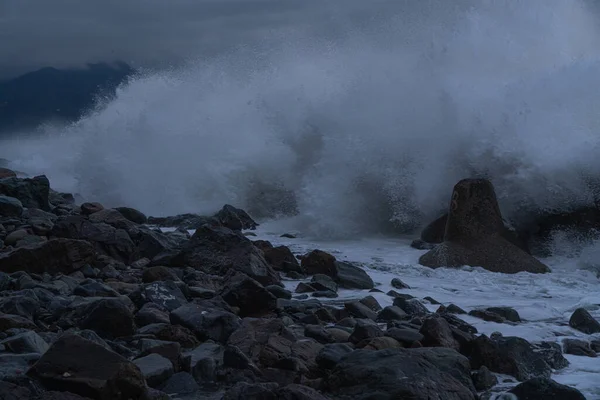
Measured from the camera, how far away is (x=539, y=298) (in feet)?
22.1

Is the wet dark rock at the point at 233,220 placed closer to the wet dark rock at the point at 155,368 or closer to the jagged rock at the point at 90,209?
the jagged rock at the point at 90,209

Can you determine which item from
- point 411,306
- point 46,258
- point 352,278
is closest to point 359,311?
point 411,306

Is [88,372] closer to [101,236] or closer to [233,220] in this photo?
[101,236]

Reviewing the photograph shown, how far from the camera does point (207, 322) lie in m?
4.77

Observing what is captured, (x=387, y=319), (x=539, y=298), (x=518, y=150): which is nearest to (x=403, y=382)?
(x=387, y=319)

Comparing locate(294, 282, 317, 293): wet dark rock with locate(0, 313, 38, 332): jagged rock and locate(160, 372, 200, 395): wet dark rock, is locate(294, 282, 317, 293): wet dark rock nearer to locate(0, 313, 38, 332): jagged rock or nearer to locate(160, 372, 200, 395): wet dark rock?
locate(0, 313, 38, 332): jagged rock

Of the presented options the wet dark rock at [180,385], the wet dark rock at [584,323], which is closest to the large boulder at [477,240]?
the wet dark rock at [584,323]

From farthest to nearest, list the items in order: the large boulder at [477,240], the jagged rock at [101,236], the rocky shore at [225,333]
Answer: the large boulder at [477,240], the jagged rock at [101,236], the rocky shore at [225,333]

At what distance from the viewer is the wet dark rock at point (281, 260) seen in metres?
7.51

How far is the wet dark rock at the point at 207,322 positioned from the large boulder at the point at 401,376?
3.22 ft

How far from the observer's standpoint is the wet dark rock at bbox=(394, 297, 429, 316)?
5.87 metres

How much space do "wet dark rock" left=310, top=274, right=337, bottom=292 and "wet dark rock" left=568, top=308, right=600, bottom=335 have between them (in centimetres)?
198

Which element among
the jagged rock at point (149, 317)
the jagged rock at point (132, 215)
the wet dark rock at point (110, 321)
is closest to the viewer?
the wet dark rock at point (110, 321)

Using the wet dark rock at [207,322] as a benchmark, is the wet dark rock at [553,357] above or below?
below
